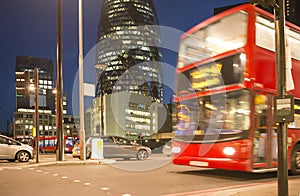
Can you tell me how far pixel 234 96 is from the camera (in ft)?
32.4

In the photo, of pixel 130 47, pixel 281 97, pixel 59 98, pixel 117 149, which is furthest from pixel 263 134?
pixel 130 47

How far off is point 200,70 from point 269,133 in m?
2.74

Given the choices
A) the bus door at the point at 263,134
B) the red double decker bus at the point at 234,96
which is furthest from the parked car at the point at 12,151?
the bus door at the point at 263,134

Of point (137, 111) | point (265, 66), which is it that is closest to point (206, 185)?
point (265, 66)

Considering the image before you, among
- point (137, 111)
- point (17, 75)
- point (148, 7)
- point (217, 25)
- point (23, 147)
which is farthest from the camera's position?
point (148, 7)

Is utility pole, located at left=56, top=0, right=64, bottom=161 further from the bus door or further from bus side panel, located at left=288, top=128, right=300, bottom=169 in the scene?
bus side panel, located at left=288, top=128, right=300, bottom=169

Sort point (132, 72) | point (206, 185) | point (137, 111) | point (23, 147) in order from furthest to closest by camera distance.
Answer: point (132, 72) → point (137, 111) → point (23, 147) → point (206, 185)

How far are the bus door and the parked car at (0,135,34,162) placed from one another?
12818mm

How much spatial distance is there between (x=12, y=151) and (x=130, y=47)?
131 m

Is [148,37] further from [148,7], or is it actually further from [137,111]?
[137,111]

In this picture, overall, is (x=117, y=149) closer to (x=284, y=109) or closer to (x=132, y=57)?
(x=284, y=109)

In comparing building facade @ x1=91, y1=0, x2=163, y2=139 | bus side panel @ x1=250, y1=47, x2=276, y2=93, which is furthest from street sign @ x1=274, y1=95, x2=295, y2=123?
building facade @ x1=91, y1=0, x2=163, y2=139

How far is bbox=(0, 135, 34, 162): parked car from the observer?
18016mm

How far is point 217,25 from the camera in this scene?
35.9 ft
